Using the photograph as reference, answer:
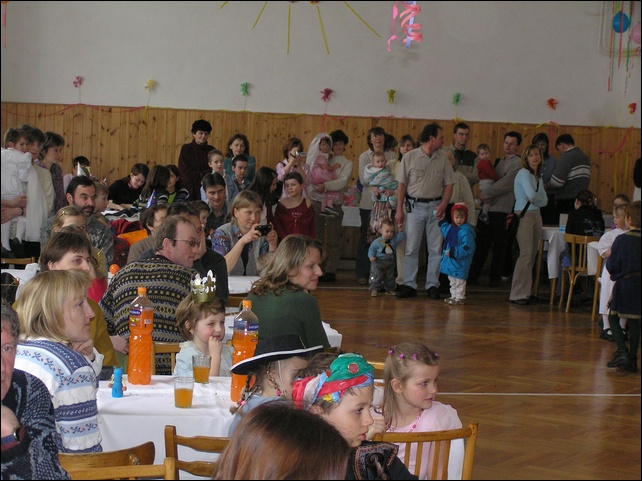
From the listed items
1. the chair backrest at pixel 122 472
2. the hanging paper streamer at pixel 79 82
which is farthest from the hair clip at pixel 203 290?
the hanging paper streamer at pixel 79 82

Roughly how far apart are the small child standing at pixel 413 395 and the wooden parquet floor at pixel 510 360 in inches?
9.4

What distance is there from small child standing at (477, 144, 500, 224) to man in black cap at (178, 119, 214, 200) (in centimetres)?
303

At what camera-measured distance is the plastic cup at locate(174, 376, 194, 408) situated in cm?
284

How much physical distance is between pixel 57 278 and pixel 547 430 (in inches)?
108

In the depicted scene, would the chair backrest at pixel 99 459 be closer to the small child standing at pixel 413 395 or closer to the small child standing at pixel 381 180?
the small child standing at pixel 413 395

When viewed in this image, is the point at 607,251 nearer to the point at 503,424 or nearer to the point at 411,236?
the point at 411,236

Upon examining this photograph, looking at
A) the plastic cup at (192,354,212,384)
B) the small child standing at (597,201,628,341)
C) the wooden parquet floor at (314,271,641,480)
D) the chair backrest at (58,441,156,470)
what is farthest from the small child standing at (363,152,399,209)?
the chair backrest at (58,441,156,470)

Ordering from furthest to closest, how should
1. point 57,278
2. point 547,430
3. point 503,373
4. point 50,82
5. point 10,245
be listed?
point 50,82
point 10,245
point 503,373
point 547,430
point 57,278

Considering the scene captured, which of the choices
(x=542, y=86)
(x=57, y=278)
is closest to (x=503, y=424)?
(x=542, y=86)

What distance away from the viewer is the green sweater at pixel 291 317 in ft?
11.5

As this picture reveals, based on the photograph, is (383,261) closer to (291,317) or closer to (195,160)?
(195,160)

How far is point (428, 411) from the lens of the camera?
2.91 m

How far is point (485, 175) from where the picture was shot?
9.95 meters

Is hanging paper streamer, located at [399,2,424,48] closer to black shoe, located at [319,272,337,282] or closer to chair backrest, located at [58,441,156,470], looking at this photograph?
chair backrest, located at [58,441,156,470]
